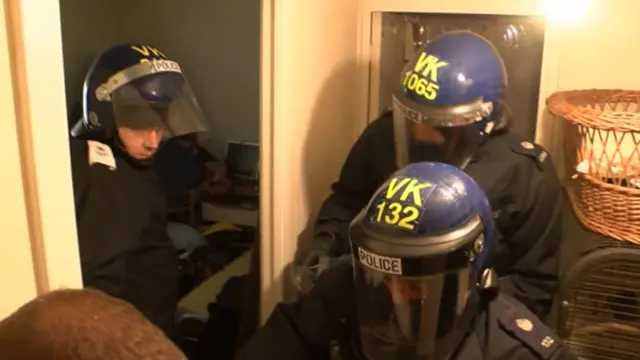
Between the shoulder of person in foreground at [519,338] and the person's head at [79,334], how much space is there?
886 millimetres

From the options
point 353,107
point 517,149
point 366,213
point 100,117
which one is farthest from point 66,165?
point 353,107

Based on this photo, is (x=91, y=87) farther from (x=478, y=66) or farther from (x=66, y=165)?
(x=478, y=66)

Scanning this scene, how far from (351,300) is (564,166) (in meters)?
0.86

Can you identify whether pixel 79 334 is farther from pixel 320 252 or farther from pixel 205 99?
pixel 205 99

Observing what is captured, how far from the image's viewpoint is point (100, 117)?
6.20 feet

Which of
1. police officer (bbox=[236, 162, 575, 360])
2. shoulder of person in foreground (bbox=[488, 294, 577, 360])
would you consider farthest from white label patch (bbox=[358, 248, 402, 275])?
shoulder of person in foreground (bbox=[488, 294, 577, 360])

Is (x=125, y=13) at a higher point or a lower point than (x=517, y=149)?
higher

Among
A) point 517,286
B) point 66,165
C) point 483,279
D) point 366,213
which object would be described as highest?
point 66,165

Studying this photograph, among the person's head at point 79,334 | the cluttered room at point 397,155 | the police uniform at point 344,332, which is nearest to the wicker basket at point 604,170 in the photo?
the cluttered room at point 397,155

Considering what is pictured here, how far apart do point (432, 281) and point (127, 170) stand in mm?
840

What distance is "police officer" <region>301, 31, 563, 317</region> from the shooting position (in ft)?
5.97

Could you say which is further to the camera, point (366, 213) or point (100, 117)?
point (100, 117)

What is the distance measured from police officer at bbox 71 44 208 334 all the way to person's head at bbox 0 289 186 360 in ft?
3.20

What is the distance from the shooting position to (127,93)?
189 cm
